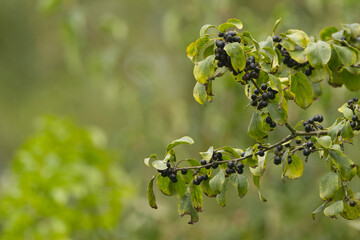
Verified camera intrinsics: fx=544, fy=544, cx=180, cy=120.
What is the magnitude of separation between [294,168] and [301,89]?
13 centimetres

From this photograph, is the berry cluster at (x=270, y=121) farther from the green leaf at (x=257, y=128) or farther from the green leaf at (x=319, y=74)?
the green leaf at (x=319, y=74)

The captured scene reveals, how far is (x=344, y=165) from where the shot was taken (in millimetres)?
771

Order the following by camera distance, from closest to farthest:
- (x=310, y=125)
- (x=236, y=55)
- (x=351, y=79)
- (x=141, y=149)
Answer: (x=236, y=55) → (x=310, y=125) → (x=351, y=79) → (x=141, y=149)

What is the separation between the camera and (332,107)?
6.73 feet

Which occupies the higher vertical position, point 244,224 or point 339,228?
point 244,224

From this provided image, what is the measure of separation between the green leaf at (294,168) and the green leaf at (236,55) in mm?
184

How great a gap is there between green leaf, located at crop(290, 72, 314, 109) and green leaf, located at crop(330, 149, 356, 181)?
0.13 m

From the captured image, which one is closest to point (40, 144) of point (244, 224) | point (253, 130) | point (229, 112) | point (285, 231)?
point (229, 112)

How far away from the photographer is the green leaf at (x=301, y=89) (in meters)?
0.88

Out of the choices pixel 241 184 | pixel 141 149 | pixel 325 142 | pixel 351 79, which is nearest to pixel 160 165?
pixel 241 184

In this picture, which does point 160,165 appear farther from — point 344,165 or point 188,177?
point 344,165

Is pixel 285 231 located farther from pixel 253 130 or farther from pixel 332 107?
pixel 253 130

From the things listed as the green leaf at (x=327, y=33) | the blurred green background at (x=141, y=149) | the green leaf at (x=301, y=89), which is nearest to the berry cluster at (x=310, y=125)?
the green leaf at (x=301, y=89)

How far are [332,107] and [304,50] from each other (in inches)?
49.3
